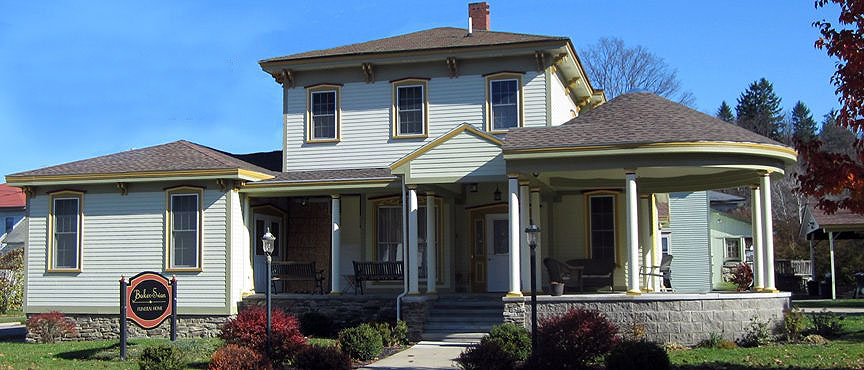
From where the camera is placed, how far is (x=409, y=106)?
21.8m

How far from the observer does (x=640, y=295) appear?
53.8ft

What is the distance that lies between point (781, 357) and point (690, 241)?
16162mm

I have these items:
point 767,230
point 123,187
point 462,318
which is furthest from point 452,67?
point 123,187

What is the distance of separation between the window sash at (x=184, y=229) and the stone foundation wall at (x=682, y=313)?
933 cm

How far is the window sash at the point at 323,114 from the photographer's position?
22234 millimetres

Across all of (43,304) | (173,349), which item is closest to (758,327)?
(173,349)

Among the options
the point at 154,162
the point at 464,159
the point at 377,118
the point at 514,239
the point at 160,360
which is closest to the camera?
the point at 160,360

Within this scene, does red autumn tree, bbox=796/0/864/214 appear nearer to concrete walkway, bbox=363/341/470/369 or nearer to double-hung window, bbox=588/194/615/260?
concrete walkway, bbox=363/341/470/369

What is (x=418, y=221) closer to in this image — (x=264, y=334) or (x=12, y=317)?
(x=264, y=334)

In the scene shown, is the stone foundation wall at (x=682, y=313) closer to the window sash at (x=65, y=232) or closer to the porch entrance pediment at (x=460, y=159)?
the porch entrance pediment at (x=460, y=159)

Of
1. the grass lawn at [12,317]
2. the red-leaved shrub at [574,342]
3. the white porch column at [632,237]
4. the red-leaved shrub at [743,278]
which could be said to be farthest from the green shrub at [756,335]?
the grass lawn at [12,317]

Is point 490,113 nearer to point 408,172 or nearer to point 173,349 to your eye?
point 408,172

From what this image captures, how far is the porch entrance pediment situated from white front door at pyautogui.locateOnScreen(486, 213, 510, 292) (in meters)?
3.57

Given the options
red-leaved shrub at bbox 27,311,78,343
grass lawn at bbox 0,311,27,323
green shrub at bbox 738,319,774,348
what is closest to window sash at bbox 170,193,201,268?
red-leaved shrub at bbox 27,311,78,343
